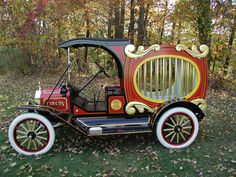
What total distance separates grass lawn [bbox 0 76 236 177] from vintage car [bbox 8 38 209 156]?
0.78ft

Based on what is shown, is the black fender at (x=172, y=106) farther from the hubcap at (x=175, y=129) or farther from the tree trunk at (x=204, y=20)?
the tree trunk at (x=204, y=20)

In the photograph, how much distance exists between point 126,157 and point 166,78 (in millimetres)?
1510

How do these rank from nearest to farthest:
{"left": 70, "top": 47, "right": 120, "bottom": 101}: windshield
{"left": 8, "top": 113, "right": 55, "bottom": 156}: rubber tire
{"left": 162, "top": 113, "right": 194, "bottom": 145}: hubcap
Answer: {"left": 8, "top": 113, "right": 55, "bottom": 156}: rubber tire, {"left": 162, "top": 113, "right": 194, "bottom": 145}: hubcap, {"left": 70, "top": 47, "right": 120, "bottom": 101}: windshield

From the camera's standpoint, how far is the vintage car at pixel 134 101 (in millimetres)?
4395

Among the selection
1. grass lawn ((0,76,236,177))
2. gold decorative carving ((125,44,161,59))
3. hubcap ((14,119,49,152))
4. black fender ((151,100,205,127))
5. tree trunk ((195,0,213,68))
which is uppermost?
tree trunk ((195,0,213,68))

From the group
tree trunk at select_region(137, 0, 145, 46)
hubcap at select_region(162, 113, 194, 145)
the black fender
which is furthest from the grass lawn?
tree trunk at select_region(137, 0, 145, 46)

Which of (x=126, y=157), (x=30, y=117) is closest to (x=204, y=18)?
(x=126, y=157)

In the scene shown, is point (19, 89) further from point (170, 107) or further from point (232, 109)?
point (232, 109)

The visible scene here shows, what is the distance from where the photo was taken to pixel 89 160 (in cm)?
427

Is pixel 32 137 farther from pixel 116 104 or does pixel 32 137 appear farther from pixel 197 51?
pixel 197 51

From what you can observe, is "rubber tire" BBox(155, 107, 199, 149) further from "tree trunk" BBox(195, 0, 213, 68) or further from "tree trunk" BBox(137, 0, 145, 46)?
"tree trunk" BBox(137, 0, 145, 46)

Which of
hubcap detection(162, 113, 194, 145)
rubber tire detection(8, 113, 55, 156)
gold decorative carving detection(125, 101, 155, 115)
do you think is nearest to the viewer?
rubber tire detection(8, 113, 55, 156)

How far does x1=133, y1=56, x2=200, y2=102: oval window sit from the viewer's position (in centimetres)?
447

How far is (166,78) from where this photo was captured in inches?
179
